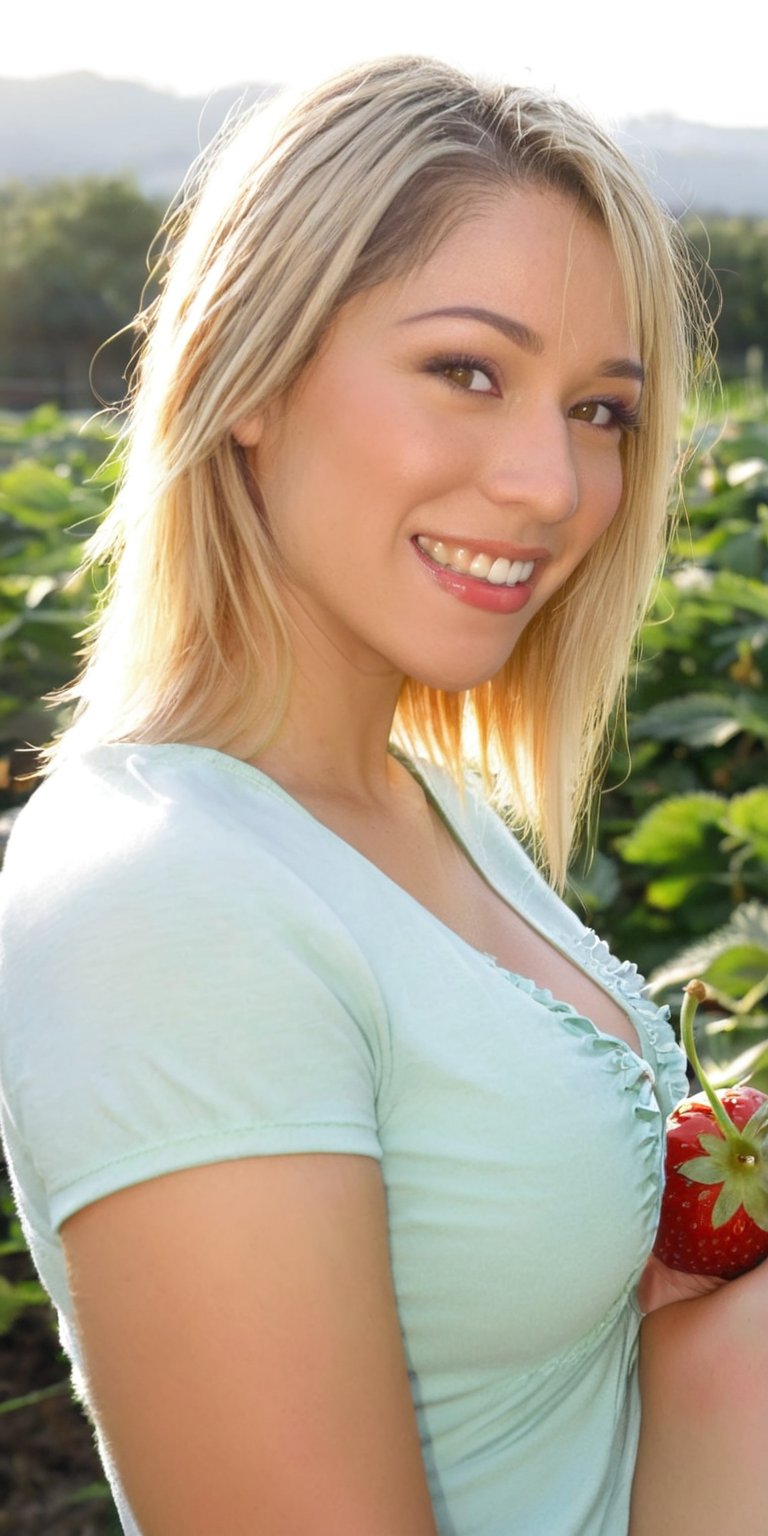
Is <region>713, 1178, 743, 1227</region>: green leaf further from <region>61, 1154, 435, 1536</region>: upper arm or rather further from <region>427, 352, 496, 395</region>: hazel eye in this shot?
<region>427, 352, 496, 395</region>: hazel eye

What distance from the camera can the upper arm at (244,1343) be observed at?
1.15m

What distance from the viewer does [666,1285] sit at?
1.76m

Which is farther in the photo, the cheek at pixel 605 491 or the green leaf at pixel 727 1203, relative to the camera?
the cheek at pixel 605 491

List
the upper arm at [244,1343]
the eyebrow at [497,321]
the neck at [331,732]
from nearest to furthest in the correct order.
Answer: the upper arm at [244,1343], the eyebrow at [497,321], the neck at [331,732]

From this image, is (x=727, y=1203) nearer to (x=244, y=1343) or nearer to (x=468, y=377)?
(x=244, y=1343)

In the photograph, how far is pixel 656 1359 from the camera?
1.69m

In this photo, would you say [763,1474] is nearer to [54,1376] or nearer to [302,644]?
[302,644]

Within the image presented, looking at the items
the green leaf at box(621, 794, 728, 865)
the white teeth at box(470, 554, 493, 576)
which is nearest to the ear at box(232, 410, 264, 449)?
the white teeth at box(470, 554, 493, 576)

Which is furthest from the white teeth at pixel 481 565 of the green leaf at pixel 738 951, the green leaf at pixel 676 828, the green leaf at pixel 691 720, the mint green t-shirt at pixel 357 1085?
the green leaf at pixel 691 720

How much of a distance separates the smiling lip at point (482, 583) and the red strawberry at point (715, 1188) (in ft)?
1.35

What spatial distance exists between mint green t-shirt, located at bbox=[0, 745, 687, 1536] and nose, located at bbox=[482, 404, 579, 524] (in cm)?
36

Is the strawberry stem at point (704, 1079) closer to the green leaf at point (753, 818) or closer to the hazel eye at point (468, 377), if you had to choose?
the hazel eye at point (468, 377)

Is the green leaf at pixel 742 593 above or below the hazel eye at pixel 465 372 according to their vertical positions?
below

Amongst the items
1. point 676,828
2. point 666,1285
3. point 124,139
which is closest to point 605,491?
point 666,1285
